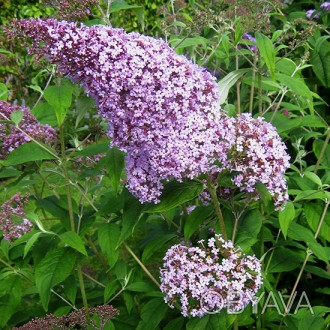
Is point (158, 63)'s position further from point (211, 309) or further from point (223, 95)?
point (211, 309)

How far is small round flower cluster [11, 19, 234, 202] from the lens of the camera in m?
2.18

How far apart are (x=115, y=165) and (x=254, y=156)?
1.89 feet

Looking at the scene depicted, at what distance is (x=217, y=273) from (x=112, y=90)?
0.82 m

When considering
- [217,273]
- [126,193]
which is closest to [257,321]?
[217,273]

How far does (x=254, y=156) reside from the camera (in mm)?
2383

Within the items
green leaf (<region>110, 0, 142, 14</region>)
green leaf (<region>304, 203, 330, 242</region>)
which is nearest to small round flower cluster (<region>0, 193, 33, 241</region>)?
green leaf (<region>110, 0, 142, 14</region>)

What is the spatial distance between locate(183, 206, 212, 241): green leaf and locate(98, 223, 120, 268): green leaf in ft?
1.03

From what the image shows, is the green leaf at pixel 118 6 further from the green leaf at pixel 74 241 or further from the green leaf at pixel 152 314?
the green leaf at pixel 152 314

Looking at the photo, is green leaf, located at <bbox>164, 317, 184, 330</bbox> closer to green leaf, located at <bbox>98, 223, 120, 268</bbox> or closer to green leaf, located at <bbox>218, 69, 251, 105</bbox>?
green leaf, located at <bbox>98, 223, 120, 268</bbox>

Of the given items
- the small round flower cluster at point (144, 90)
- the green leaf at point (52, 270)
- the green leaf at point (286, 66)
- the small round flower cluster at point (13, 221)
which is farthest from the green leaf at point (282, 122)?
the small round flower cluster at point (13, 221)

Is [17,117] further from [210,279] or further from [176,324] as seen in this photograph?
[176,324]

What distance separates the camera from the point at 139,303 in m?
3.54

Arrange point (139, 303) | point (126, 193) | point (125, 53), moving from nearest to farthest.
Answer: point (125, 53) → point (126, 193) → point (139, 303)

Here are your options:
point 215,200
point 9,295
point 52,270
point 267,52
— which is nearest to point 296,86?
point 267,52
